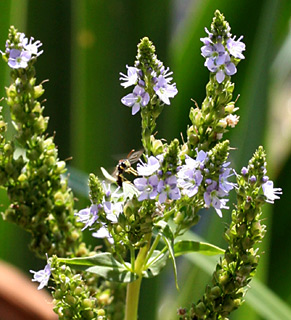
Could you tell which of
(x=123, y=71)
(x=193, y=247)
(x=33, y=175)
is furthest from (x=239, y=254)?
(x=123, y=71)

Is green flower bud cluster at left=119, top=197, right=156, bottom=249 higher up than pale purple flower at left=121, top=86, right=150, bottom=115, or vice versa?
pale purple flower at left=121, top=86, right=150, bottom=115

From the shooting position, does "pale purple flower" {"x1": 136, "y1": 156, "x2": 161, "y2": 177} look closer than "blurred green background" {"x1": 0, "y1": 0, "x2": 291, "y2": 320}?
Yes

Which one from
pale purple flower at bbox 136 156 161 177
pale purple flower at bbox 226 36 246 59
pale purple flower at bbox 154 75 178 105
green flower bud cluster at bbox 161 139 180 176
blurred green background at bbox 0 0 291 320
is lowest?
blurred green background at bbox 0 0 291 320

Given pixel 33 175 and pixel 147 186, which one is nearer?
pixel 147 186

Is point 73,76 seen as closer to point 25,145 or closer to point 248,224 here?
point 25,145

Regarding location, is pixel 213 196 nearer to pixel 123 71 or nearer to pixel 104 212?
pixel 104 212

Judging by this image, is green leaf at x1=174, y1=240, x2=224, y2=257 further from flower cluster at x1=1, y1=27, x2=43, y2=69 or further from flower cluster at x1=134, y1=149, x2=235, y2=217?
flower cluster at x1=1, y1=27, x2=43, y2=69

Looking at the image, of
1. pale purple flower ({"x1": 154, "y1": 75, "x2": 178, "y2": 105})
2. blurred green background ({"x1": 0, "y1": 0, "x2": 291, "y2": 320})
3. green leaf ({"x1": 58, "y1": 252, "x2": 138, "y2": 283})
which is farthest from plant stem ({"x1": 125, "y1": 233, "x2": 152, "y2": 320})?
blurred green background ({"x1": 0, "y1": 0, "x2": 291, "y2": 320})
